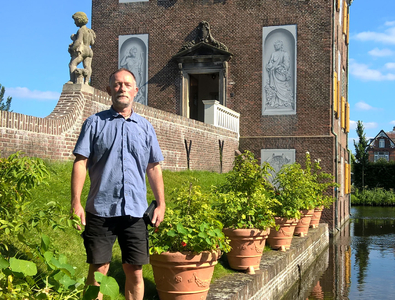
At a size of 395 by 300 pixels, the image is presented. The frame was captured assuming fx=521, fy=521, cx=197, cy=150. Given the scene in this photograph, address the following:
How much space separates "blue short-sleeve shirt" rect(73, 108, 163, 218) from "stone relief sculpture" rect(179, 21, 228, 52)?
15.3m

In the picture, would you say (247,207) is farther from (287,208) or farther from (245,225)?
(287,208)

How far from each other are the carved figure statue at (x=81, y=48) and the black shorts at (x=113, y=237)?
7.00m

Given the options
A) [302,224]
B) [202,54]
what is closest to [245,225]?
[302,224]

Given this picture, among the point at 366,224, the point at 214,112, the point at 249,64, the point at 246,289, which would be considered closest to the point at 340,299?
the point at 246,289

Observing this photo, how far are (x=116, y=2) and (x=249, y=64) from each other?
549 cm

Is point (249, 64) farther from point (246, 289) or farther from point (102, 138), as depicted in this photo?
point (102, 138)

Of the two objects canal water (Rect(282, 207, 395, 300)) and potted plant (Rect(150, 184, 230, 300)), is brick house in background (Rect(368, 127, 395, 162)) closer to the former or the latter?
canal water (Rect(282, 207, 395, 300))

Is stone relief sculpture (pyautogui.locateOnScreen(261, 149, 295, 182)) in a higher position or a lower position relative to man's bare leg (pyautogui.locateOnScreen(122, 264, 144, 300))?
higher

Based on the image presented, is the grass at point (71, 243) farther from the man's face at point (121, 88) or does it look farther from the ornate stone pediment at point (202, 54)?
the ornate stone pediment at point (202, 54)

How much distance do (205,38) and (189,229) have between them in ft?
48.2

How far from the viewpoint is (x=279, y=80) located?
17875mm

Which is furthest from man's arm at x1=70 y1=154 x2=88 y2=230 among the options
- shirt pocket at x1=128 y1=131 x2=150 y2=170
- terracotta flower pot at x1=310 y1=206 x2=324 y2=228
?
terracotta flower pot at x1=310 y1=206 x2=324 y2=228

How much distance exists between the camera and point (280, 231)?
7.82 metres

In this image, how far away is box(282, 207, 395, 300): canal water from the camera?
7.79 m
